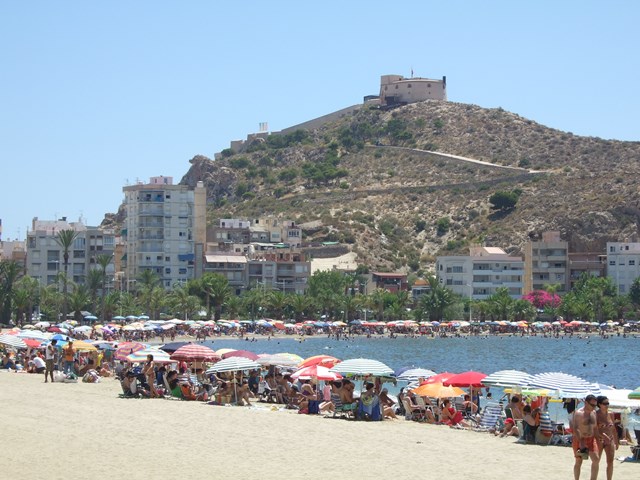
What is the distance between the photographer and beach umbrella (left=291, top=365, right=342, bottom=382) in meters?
34.0

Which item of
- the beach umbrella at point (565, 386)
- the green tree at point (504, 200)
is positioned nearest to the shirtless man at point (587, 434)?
the beach umbrella at point (565, 386)

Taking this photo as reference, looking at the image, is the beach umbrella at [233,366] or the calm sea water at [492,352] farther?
the calm sea water at [492,352]

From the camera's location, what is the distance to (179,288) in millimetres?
124188

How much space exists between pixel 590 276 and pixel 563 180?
33.4 meters

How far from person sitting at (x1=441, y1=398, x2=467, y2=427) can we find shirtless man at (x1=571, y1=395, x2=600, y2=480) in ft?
35.8

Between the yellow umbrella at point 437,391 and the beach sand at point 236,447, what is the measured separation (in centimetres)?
146

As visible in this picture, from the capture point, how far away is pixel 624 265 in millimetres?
146125

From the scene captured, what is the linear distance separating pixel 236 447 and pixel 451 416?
823cm

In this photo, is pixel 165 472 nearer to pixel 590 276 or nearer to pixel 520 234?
pixel 590 276

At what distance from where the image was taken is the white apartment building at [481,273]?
14575 centimetres

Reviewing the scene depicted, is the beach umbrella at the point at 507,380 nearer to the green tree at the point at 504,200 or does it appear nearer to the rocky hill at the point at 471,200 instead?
the rocky hill at the point at 471,200

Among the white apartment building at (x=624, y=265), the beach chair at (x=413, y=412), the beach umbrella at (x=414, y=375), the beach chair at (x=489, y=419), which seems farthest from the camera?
the white apartment building at (x=624, y=265)

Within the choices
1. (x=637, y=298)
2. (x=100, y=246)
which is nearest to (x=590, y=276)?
(x=637, y=298)

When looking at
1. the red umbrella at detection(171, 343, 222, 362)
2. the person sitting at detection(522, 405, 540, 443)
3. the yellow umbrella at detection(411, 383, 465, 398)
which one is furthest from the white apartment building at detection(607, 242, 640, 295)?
the person sitting at detection(522, 405, 540, 443)
